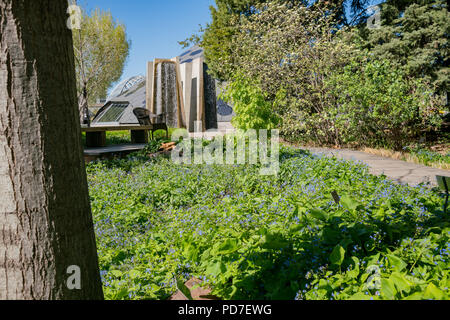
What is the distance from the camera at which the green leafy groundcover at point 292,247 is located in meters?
1.53

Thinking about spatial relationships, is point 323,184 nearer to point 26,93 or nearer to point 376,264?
point 376,264

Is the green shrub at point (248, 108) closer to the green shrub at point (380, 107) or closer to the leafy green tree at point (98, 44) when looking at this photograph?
the green shrub at point (380, 107)

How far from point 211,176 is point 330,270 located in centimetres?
307

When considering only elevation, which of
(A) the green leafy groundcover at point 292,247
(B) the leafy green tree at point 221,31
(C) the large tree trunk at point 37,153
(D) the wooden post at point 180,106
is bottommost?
(A) the green leafy groundcover at point 292,247

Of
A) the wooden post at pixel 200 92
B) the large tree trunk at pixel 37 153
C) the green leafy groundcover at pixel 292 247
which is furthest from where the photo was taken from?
the wooden post at pixel 200 92

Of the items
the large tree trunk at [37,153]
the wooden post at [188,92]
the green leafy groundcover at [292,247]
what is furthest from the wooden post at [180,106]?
the large tree trunk at [37,153]

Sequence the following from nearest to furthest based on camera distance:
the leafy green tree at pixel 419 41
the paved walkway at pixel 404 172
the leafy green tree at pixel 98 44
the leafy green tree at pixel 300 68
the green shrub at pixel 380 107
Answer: the paved walkway at pixel 404 172
the green shrub at pixel 380 107
the leafy green tree at pixel 300 68
the leafy green tree at pixel 419 41
the leafy green tree at pixel 98 44

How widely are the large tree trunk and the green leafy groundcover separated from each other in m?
0.61

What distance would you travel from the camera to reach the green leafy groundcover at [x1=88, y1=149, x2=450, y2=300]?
153cm

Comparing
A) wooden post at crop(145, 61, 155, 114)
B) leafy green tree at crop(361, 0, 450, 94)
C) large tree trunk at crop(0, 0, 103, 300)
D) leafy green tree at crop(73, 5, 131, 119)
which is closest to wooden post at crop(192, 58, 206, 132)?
wooden post at crop(145, 61, 155, 114)

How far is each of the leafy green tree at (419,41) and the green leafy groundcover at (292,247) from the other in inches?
270

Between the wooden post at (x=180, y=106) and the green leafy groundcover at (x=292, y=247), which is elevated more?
the wooden post at (x=180, y=106)

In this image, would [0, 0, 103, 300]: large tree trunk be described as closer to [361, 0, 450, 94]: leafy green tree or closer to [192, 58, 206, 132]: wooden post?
[361, 0, 450, 94]: leafy green tree

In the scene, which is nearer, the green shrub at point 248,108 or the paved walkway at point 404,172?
the paved walkway at point 404,172
